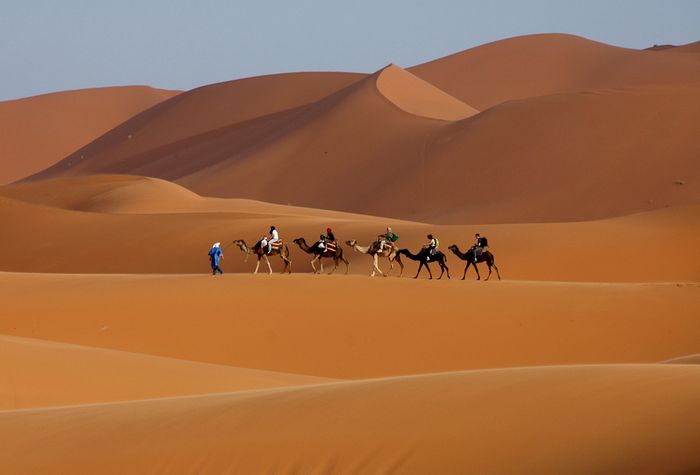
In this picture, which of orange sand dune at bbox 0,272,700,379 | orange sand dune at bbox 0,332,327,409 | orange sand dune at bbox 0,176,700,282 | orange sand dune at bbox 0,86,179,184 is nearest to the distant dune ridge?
orange sand dune at bbox 0,176,700,282

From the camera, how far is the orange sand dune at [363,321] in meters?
19.7

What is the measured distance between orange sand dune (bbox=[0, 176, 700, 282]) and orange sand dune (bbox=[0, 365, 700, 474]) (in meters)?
20.6

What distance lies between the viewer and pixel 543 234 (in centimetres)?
3356

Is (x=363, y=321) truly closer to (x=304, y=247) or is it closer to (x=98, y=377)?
(x=304, y=247)

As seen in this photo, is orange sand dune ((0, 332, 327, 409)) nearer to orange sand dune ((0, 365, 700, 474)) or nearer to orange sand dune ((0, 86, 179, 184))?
orange sand dune ((0, 365, 700, 474))

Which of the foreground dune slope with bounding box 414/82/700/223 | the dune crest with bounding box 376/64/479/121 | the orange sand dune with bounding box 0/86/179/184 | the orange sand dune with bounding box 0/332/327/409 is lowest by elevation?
the orange sand dune with bounding box 0/332/327/409

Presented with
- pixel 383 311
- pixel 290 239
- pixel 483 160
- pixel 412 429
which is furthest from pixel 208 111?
pixel 412 429

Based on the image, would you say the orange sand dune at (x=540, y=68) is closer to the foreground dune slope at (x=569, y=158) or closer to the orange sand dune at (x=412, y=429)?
the foreground dune slope at (x=569, y=158)

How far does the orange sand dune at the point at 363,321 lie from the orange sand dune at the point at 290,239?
24.7ft

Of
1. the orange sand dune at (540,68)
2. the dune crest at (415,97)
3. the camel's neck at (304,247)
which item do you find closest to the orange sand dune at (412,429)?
the camel's neck at (304,247)

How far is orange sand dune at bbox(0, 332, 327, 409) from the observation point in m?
14.1

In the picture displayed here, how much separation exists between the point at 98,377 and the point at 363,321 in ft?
22.9

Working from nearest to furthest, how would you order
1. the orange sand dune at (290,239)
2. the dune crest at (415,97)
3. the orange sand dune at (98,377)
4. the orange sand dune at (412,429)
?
the orange sand dune at (412,429), the orange sand dune at (98,377), the orange sand dune at (290,239), the dune crest at (415,97)

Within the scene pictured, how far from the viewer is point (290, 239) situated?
123ft
